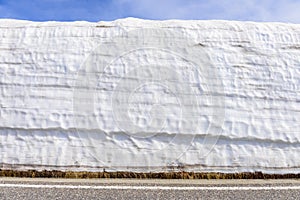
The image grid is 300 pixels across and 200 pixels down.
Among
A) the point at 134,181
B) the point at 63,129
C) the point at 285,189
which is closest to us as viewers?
the point at 285,189

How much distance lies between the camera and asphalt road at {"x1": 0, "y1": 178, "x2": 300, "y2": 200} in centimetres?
338

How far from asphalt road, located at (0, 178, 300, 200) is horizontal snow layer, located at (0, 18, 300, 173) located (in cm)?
39

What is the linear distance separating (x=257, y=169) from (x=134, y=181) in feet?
5.07

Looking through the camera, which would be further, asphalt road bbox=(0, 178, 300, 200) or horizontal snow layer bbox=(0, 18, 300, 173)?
horizontal snow layer bbox=(0, 18, 300, 173)

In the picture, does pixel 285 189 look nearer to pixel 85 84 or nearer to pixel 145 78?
pixel 145 78

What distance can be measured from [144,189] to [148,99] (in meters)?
1.25

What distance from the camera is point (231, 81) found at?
15.0ft

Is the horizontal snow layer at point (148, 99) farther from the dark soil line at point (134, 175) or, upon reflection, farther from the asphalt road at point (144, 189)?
the asphalt road at point (144, 189)

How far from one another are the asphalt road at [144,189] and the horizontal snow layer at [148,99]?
39 centimetres

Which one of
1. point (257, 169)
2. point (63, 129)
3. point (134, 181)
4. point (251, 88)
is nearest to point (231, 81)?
point (251, 88)

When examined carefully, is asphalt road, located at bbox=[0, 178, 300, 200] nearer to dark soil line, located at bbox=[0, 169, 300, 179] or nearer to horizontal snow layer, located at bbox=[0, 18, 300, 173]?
dark soil line, located at bbox=[0, 169, 300, 179]

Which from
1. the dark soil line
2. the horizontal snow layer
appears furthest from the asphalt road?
the horizontal snow layer

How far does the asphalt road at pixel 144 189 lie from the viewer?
3.38 m

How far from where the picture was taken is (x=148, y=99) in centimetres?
448
